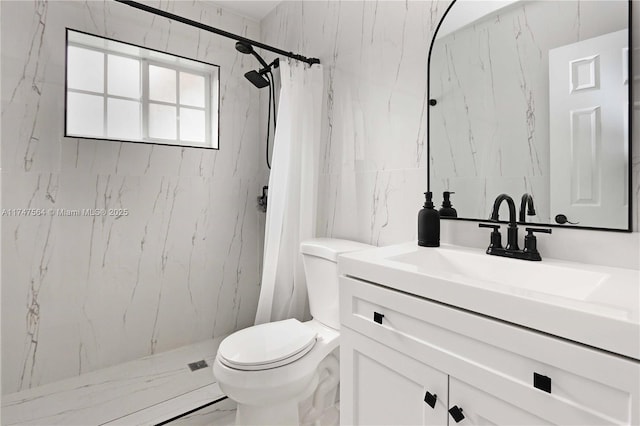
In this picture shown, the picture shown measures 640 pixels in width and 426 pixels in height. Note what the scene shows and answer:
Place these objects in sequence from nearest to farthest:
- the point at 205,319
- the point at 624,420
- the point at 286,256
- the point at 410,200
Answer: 1. the point at 624,420
2. the point at 410,200
3. the point at 286,256
4. the point at 205,319

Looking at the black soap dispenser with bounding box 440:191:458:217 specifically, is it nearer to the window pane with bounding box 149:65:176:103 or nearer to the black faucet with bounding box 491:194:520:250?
the black faucet with bounding box 491:194:520:250

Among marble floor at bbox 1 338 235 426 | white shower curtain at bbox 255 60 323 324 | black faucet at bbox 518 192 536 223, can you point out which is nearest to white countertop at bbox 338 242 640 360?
black faucet at bbox 518 192 536 223

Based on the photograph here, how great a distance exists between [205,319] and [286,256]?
3.04 feet

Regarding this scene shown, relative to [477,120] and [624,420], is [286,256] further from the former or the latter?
[624,420]

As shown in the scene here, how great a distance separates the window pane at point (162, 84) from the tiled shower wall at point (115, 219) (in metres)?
0.17

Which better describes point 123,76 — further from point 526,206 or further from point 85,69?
point 526,206

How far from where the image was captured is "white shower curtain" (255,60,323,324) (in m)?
1.88

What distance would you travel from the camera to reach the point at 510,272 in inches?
40.0

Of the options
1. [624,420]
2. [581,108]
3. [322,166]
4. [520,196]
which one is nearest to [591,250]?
[520,196]

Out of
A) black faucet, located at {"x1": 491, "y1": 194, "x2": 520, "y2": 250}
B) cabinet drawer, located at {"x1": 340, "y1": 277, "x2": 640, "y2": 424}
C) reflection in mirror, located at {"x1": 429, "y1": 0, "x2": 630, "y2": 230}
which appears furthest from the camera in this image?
black faucet, located at {"x1": 491, "y1": 194, "x2": 520, "y2": 250}

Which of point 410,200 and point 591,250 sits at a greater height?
point 410,200

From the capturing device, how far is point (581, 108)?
1000mm

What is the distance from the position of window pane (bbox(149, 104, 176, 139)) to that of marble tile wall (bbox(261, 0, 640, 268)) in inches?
41.4

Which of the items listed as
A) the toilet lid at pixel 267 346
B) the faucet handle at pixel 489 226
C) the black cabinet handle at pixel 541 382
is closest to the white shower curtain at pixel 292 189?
the toilet lid at pixel 267 346
